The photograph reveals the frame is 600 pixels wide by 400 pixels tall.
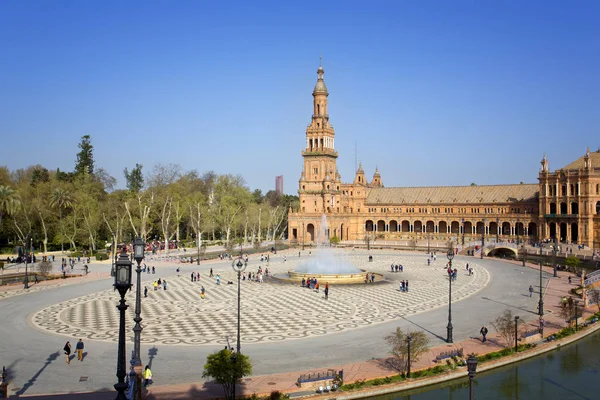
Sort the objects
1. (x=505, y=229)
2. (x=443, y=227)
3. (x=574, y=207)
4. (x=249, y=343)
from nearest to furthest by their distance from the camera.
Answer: (x=249, y=343) → (x=574, y=207) → (x=505, y=229) → (x=443, y=227)

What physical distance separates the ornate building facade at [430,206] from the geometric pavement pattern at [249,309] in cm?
3843

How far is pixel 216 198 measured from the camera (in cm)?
10194

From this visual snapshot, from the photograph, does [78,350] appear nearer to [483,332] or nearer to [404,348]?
[404,348]

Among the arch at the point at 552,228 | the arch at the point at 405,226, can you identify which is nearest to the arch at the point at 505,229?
the arch at the point at 552,228

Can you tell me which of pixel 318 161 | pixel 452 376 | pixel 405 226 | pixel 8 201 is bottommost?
pixel 452 376

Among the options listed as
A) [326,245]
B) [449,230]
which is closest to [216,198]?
[326,245]

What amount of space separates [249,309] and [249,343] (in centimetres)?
921

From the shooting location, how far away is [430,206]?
10894cm

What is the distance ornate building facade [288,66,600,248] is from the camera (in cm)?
8419

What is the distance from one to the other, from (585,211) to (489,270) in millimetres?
30622

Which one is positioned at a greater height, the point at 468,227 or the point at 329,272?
the point at 468,227

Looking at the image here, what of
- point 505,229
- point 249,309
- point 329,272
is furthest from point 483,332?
point 505,229

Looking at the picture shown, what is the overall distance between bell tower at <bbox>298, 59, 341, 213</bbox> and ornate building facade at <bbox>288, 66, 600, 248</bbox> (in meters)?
0.19

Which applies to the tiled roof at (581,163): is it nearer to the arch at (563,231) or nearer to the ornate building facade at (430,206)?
the ornate building facade at (430,206)
